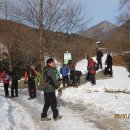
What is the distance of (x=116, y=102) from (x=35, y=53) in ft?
44.2

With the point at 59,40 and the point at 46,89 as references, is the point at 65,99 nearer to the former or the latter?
the point at 46,89

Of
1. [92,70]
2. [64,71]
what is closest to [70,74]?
[64,71]

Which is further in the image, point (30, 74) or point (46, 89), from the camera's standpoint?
point (30, 74)

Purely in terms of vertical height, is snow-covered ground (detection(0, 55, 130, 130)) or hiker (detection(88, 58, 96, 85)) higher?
hiker (detection(88, 58, 96, 85))

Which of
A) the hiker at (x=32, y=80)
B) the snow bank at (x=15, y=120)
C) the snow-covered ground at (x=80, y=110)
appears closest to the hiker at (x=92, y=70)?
the snow-covered ground at (x=80, y=110)

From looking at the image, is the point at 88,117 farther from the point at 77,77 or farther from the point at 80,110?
the point at 77,77

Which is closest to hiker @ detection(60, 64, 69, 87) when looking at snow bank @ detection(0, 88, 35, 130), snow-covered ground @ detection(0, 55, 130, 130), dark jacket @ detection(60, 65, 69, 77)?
dark jacket @ detection(60, 65, 69, 77)

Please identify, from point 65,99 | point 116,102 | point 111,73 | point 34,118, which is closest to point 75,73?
point 111,73

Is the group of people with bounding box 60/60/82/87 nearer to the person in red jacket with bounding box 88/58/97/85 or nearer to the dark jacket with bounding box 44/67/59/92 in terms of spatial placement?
the person in red jacket with bounding box 88/58/97/85

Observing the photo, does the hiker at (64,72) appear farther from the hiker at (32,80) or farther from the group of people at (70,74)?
the hiker at (32,80)

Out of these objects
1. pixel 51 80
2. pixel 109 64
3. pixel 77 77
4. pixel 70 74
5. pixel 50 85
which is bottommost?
pixel 50 85

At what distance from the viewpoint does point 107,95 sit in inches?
752

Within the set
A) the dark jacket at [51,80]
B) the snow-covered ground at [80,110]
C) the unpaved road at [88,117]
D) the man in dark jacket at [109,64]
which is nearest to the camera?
the unpaved road at [88,117]

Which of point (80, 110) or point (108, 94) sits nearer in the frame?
point (80, 110)
